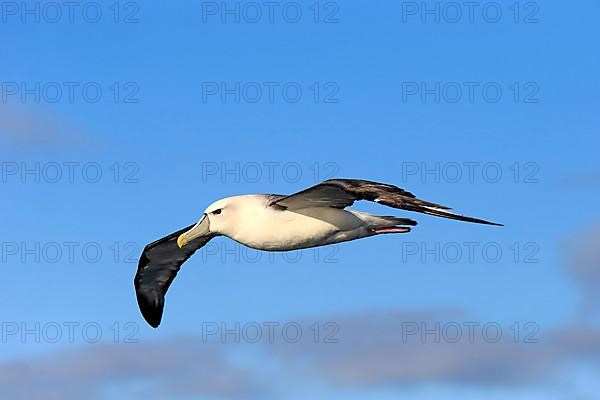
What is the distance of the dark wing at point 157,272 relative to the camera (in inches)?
766

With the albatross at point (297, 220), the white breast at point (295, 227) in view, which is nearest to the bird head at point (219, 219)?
the albatross at point (297, 220)

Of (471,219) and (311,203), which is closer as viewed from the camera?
(471,219)

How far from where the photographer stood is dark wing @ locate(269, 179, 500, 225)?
41.5ft

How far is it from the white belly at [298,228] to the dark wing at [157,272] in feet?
14.0

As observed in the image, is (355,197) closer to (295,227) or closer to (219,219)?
(295,227)

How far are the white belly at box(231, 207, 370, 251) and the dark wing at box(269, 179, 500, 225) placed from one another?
0.41 ft

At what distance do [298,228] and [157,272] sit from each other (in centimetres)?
600

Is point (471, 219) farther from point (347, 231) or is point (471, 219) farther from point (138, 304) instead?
point (138, 304)

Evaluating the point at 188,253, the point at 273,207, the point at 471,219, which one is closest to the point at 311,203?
the point at 273,207

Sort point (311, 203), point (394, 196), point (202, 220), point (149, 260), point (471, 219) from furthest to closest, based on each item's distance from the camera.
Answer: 1. point (149, 260)
2. point (202, 220)
3. point (311, 203)
4. point (394, 196)
5. point (471, 219)

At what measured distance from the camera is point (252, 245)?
15070 millimetres

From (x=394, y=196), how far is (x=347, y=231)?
2018 mm

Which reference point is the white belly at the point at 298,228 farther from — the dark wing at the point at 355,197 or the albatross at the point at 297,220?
the dark wing at the point at 355,197

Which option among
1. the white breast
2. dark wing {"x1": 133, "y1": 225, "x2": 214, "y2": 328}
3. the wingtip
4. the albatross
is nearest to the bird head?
the albatross
